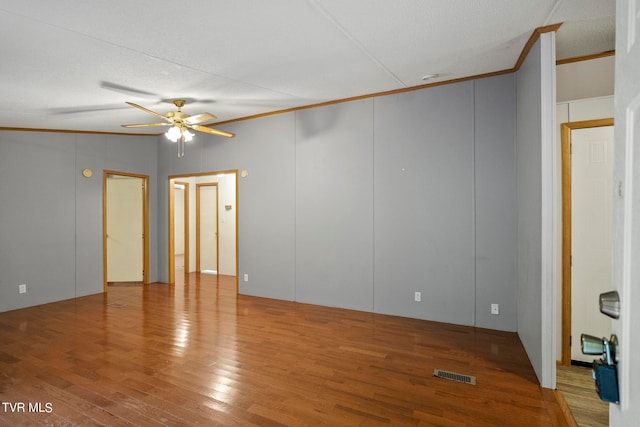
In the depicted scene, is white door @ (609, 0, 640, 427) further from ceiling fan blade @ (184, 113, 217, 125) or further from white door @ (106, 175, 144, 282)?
white door @ (106, 175, 144, 282)

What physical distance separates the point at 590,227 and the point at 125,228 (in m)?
7.27

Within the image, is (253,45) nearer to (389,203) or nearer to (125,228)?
(389,203)

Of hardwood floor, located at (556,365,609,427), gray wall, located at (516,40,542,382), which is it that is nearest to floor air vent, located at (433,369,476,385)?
gray wall, located at (516,40,542,382)

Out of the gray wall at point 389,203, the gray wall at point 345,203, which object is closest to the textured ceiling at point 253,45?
the gray wall at point 389,203

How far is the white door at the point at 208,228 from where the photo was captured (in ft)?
26.1

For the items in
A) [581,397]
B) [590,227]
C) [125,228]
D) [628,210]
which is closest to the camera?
[628,210]

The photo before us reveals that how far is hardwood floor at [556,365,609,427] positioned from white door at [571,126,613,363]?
0.22 meters

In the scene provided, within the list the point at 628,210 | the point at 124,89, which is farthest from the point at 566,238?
the point at 124,89

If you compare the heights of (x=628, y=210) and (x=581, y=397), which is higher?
(x=628, y=210)

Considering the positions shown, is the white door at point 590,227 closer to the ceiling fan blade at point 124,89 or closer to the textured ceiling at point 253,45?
the textured ceiling at point 253,45

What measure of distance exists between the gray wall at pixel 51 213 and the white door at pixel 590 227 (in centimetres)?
694

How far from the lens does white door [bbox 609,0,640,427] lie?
24.4 inches

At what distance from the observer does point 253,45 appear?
3.03 m

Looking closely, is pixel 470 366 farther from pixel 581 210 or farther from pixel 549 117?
pixel 549 117
